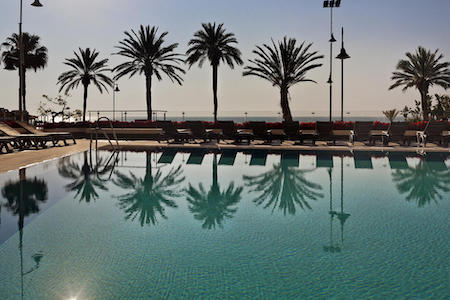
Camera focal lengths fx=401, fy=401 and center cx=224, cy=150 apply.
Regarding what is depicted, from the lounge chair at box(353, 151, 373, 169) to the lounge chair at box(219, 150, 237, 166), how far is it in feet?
12.4

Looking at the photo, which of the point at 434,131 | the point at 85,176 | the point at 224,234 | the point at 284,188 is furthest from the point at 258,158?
the point at 224,234

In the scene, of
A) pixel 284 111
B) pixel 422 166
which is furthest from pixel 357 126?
pixel 284 111

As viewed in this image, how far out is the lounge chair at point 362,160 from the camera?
38.2ft

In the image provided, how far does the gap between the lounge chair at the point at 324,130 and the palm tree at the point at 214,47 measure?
17753mm

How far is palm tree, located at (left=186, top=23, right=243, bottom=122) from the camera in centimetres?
3359

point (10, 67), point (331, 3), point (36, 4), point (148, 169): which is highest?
point (331, 3)

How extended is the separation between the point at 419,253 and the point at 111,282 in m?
3.48

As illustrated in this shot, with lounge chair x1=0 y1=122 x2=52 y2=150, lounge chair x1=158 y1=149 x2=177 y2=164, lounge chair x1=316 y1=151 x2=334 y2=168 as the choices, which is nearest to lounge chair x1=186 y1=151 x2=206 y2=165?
lounge chair x1=158 y1=149 x2=177 y2=164

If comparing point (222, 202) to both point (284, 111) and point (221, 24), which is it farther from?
point (221, 24)

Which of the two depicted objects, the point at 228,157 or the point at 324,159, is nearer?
the point at 324,159

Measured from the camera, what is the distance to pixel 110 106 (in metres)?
58.0

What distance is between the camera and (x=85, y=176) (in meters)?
10.0

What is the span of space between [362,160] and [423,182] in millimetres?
3355

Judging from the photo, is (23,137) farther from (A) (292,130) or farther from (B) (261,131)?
(A) (292,130)
